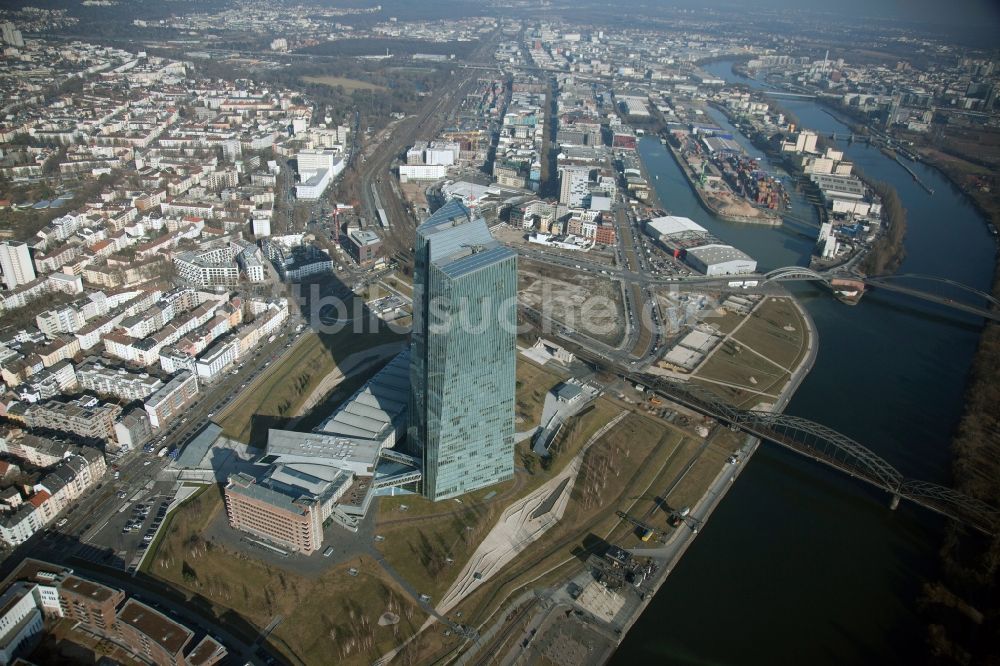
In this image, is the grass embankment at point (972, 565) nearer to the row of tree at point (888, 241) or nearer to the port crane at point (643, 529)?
the port crane at point (643, 529)

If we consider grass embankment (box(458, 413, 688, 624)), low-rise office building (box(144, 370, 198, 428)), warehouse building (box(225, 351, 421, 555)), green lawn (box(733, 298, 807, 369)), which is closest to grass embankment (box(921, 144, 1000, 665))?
green lawn (box(733, 298, 807, 369))

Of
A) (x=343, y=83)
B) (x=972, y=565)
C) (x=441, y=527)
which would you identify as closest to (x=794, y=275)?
(x=972, y=565)

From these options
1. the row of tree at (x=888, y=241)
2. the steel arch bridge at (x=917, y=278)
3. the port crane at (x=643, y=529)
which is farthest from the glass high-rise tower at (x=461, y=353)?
the row of tree at (x=888, y=241)

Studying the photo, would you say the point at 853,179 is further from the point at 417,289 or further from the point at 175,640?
the point at 175,640

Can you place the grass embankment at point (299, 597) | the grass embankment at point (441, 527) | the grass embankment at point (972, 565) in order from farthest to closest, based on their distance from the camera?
1. the grass embankment at point (441, 527)
2. the grass embankment at point (972, 565)
3. the grass embankment at point (299, 597)

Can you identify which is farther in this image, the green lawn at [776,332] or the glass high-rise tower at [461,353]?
the green lawn at [776,332]

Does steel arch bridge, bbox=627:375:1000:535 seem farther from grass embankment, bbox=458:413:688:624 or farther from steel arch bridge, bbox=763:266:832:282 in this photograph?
steel arch bridge, bbox=763:266:832:282

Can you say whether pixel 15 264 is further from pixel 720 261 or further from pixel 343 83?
pixel 343 83

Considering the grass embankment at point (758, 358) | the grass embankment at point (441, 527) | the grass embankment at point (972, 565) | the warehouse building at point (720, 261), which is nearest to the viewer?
the grass embankment at point (972, 565)
